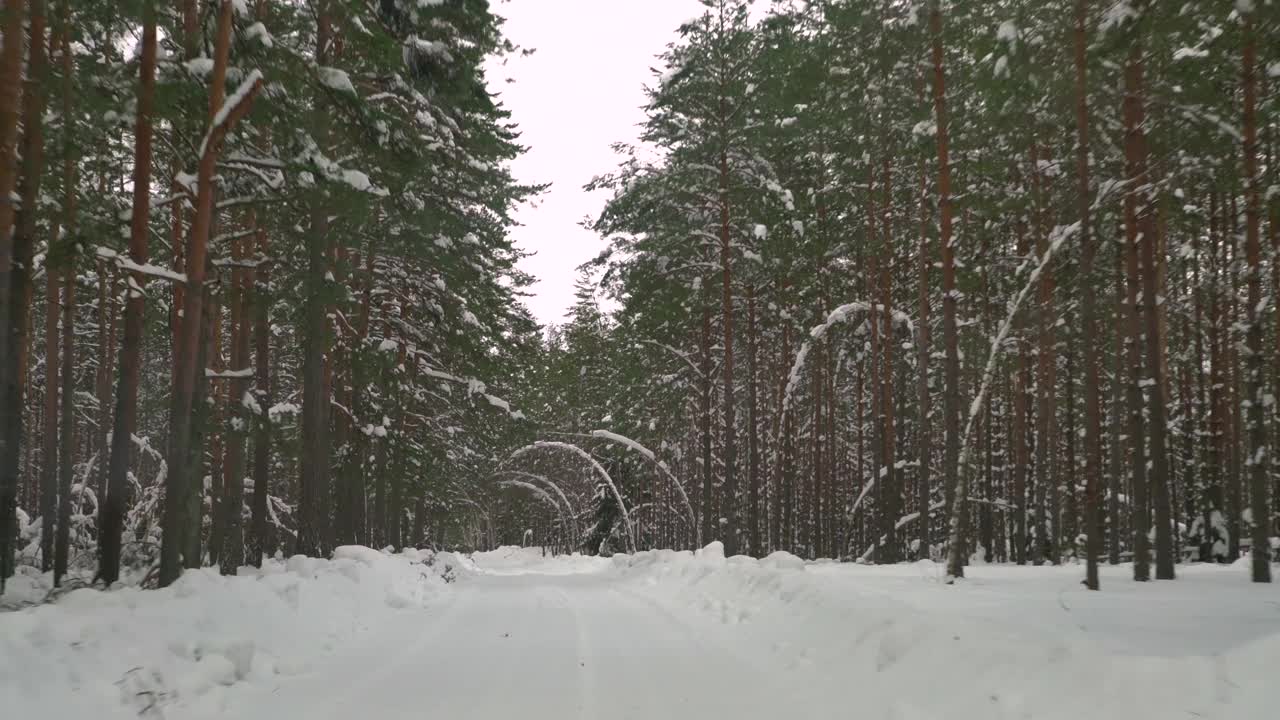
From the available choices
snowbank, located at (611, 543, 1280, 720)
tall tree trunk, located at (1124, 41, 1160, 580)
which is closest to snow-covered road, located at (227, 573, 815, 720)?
snowbank, located at (611, 543, 1280, 720)

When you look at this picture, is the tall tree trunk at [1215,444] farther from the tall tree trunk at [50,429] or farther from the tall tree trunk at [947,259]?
the tall tree trunk at [50,429]

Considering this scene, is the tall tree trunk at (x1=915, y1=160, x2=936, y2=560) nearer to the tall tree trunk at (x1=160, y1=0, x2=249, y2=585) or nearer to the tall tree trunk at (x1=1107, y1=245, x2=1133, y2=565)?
the tall tree trunk at (x1=1107, y1=245, x2=1133, y2=565)

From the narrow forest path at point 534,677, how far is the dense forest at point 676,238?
3640 mm

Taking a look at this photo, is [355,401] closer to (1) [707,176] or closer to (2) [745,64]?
(1) [707,176]

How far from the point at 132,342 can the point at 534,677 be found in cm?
719

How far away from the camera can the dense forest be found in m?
10.5

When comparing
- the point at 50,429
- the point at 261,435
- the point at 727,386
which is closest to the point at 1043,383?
the point at 727,386

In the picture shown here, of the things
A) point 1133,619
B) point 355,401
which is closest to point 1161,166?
point 1133,619

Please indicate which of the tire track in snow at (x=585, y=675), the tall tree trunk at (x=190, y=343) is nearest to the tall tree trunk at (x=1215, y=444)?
the tire track in snow at (x=585, y=675)

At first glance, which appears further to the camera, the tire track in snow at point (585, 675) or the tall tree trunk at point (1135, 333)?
the tall tree trunk at point (1135, 333)

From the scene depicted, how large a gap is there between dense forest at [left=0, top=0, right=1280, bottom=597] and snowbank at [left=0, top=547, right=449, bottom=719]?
2.03m

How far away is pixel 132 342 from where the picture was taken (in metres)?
10.7

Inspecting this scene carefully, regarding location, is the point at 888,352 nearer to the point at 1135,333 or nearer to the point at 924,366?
the point at 924,366

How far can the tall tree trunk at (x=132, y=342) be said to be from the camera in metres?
10.2
